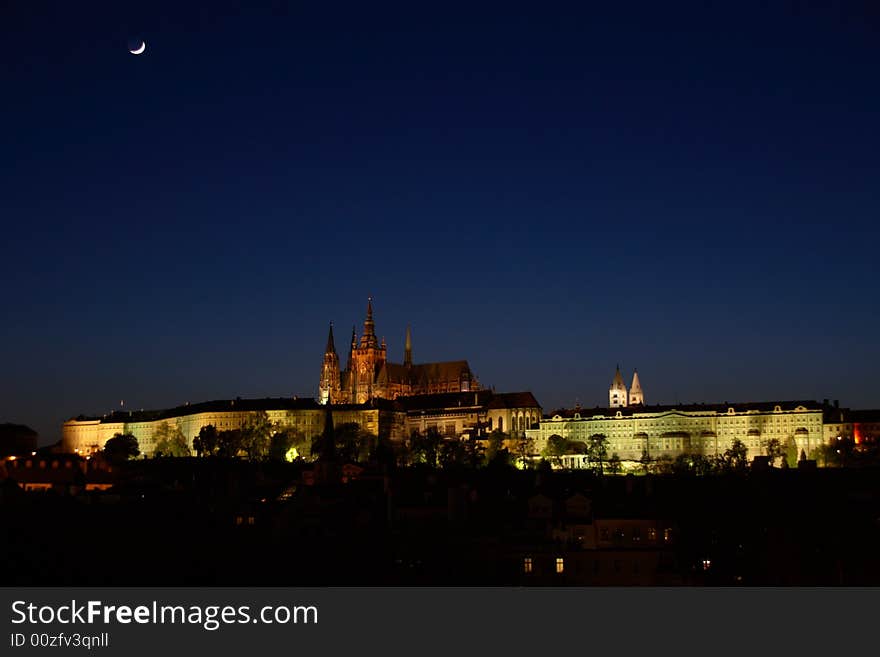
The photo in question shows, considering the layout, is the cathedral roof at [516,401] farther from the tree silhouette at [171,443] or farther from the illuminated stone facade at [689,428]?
the tree silhouette at [171,443]

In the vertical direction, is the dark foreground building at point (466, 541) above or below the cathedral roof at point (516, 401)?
below

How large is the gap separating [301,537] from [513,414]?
142 metres

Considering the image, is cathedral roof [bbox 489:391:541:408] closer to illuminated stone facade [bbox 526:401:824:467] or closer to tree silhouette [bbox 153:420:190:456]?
illuminated stone facade [bbox 526:401:824:467]

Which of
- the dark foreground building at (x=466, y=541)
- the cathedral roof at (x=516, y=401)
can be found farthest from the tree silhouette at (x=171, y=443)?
the dark foreground building at (x=466, y=541)

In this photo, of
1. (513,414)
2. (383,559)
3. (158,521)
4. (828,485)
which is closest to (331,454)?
(158,521)

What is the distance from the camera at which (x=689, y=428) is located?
18025cm

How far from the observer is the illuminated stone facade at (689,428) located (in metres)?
170

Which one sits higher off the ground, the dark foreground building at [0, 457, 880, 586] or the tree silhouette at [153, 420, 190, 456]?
the tree silhouette at [153, 420, 190, 456]

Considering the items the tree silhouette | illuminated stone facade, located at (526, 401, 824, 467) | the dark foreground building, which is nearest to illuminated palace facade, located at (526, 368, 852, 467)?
illuminated stone facade, located at (526, 401, 824, 467)

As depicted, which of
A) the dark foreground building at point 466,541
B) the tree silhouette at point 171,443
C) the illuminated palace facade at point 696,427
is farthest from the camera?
the tree silhouette at point 171,443

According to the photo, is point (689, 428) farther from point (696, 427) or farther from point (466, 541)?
point (466, 541)

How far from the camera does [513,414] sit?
192 meters

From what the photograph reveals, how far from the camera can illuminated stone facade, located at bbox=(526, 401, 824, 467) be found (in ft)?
558

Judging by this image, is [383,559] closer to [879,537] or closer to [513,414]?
[879,537]
